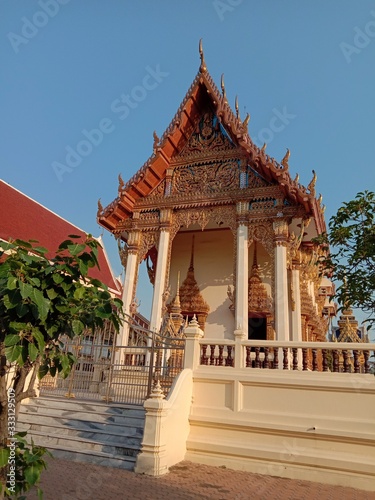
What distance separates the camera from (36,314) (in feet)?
5.62

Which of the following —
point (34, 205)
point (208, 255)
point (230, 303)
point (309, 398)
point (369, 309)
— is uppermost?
point (34, 205)

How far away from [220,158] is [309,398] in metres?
5.53

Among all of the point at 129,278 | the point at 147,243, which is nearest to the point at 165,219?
the point at 147,243

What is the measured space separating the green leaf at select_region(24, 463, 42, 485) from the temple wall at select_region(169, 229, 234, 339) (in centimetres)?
721

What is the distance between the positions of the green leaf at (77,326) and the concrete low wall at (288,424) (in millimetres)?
3553

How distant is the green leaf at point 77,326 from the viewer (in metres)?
1.83

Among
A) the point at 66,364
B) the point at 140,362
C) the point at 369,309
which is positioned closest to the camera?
the point at 66,364

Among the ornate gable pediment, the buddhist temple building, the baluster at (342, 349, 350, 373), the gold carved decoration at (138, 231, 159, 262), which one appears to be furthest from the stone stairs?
the ornate gable pediment

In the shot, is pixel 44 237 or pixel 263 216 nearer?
pixel 263 216

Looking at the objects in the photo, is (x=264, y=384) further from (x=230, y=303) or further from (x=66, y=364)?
(x=230, y=303)

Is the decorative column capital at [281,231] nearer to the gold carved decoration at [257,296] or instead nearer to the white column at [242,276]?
the white column at [242,276]

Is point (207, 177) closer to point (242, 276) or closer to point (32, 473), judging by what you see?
point (242, 276)

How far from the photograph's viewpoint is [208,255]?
9.79m

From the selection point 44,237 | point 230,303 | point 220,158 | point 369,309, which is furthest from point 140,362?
point 44,237
